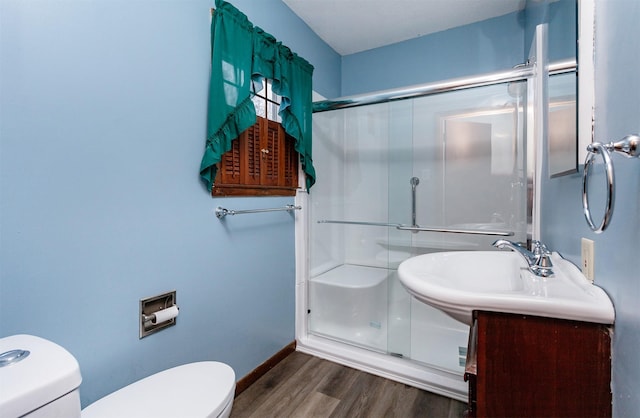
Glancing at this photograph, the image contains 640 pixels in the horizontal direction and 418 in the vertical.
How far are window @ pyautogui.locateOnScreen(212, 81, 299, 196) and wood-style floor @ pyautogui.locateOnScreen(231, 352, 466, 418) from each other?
113cm

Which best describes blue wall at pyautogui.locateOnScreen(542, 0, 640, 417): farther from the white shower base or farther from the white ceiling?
the white ceiling

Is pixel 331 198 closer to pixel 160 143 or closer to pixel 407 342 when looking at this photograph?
pixel 407 342

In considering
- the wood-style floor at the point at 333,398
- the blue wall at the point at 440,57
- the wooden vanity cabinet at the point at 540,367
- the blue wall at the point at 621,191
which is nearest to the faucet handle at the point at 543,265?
the blue wall at the point at 621,191

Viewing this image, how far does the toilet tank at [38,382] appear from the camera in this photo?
2.07 feet

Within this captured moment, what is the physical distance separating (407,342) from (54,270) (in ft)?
6.21

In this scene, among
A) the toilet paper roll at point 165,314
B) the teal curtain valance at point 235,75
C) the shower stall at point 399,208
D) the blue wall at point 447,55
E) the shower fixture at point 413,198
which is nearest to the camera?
the toilet paper roll at point 165,314

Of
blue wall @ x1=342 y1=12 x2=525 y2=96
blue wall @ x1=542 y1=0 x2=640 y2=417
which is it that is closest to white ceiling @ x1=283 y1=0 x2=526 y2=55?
blue wall @ x1=342 y1=12 x2=525 y2=96

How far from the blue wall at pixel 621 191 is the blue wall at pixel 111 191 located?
149 cm

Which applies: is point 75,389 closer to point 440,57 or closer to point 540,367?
point 540,367

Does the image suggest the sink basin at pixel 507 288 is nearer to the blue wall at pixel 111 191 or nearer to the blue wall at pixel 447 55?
the blue wall at pixel 111 191

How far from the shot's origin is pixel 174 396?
3.46 ft

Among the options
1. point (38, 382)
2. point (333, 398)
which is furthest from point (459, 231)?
point (38, 382)

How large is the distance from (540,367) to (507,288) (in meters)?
0.48

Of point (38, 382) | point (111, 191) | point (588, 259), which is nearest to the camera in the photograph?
point (38, 382)
